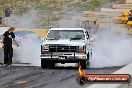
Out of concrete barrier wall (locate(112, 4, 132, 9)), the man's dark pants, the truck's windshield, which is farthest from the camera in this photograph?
concrete barrier wall (locate(112, 4, 132, 9))

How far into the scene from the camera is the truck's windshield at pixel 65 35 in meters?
17.4

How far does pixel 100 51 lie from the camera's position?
785 inches

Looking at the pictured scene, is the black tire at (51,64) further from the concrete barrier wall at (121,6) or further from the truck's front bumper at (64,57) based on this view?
the concrete barrier wall at (121,6)

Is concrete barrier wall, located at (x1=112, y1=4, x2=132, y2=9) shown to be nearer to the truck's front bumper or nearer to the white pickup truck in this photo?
the white pickup truck

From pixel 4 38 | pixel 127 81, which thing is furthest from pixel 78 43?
pixel 127 81

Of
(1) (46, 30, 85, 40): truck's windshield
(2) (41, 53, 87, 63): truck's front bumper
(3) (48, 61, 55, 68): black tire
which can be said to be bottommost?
(3) (48, 61, 55, 68): black tire

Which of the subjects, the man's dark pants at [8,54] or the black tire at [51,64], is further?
the man's dark pants at [8,54]

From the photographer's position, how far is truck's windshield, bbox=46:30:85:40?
17.4 metres

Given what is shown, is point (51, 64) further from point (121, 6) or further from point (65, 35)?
point (121, 6)

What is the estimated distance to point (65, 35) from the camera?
17.5 meters

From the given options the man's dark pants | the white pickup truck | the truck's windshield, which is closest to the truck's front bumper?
the white pickup truck

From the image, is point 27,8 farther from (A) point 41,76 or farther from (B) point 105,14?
(A) point 41,76

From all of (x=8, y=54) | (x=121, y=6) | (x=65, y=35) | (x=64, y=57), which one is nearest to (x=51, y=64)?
(x=64, y=57)

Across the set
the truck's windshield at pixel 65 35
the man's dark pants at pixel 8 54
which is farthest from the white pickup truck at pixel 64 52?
the man's dark pants at pixel 8 54
